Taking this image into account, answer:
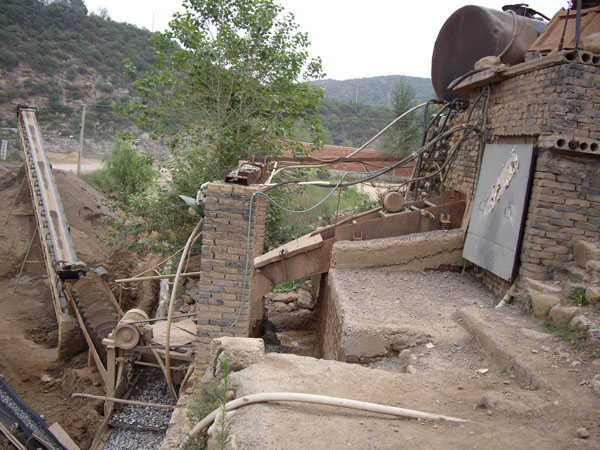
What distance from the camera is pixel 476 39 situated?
806 cm

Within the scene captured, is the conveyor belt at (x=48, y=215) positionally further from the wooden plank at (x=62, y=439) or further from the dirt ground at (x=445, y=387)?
the dirt ground at (x=445, y=387)

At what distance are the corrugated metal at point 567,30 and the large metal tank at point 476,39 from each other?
629 mm

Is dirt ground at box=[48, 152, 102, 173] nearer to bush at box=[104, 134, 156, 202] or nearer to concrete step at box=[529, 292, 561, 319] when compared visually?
bush at box=[104, 134, 156, 202]

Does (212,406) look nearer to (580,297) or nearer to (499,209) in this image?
(580,297)

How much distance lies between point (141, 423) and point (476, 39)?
813 cm

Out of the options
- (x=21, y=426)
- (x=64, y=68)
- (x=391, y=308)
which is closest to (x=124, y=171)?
(x=21, y=426)

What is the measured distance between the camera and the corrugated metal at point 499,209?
5.66 meters

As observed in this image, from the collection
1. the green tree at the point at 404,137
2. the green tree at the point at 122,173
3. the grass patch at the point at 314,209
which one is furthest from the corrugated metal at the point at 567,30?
the green tree at the point at 404,137

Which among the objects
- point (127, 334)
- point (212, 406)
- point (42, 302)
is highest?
point (212, 406)

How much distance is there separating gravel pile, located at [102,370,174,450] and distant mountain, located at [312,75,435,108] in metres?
54.4

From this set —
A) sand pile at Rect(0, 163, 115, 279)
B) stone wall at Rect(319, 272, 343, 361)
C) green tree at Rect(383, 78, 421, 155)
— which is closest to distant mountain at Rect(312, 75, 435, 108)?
green tree at Rect(383, 78, 421, 155)

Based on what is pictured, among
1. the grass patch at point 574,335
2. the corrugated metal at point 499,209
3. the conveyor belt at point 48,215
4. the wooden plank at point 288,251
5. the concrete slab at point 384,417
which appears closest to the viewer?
the concrete slab at point 384,417

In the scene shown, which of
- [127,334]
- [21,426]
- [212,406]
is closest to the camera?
[212,406]

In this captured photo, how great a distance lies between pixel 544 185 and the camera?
538cm
